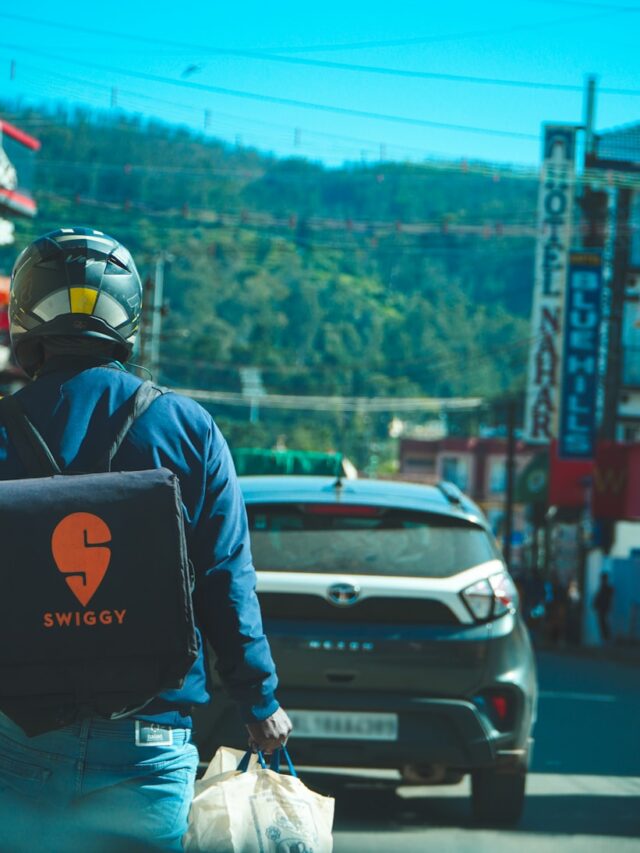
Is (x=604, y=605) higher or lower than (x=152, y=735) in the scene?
lower

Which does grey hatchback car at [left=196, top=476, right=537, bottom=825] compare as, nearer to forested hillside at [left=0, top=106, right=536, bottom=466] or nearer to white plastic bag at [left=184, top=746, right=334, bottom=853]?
white plastic bag at [left=184, top=746, right=334, bottom=853]

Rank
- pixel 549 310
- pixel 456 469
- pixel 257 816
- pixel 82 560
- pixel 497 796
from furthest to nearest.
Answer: pixel 456 469, pixel 549 310, pixel 497 796, pixel 257 816, pixel 82 560

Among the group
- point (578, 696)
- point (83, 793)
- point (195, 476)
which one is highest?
point (195, 476)

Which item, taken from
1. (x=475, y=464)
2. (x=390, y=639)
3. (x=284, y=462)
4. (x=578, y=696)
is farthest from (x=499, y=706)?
(x=475, y=464)

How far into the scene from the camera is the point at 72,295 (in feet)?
9.73

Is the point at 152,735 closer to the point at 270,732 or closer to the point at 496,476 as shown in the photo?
the point at 270,732

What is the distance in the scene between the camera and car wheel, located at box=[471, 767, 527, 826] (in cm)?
677

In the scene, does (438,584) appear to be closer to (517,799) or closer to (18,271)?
(517,799)

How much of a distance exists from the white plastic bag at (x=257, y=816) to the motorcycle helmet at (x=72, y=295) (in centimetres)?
92

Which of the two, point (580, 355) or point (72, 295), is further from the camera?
point (580, 355)

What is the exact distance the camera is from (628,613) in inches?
1351

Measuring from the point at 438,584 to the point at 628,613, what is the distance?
95.4ft

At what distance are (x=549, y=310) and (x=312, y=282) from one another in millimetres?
59674

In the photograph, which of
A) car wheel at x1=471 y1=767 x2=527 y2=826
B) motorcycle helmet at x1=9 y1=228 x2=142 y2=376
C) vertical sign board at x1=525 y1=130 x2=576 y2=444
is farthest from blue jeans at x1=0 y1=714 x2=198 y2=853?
vertical sign board at x1=525 y1=130 x2=576 y2=444
